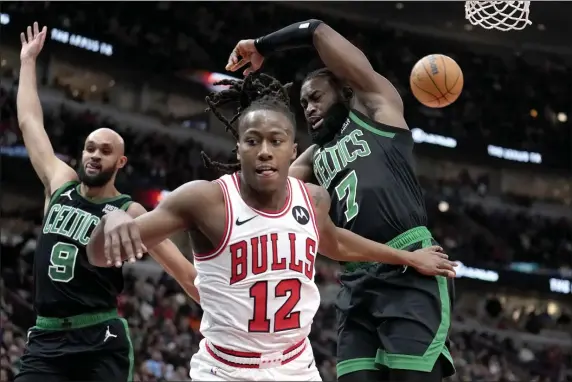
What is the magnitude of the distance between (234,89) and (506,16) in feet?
9.63

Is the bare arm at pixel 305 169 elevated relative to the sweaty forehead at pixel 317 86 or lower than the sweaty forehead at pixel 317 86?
lower

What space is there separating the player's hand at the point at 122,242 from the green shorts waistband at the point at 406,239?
163 centimetres

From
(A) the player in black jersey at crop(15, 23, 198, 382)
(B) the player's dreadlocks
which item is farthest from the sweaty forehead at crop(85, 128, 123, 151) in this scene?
(B) the player's dreadlocks

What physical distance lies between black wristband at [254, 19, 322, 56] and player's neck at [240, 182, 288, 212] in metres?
1.39

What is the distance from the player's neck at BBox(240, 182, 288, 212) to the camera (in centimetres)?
361

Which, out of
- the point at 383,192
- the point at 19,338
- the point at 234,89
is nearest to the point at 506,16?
the point at 383,192

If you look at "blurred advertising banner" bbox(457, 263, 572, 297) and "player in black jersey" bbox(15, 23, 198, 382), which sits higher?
"blurred advertising banner" bbox(457, 263, 572, 297)

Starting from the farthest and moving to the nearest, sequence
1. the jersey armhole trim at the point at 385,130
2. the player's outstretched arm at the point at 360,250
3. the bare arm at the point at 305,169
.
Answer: the bare arm at the point at 305,169 → the jersey armhole trim at the point at 385,130 → the player's outstretched arm at the point at 360,250

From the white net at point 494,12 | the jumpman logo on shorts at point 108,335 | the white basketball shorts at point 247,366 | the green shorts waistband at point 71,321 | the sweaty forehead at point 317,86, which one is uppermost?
the white net at point 494,12

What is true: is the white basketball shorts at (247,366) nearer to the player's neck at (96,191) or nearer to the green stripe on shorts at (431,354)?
the green stripe on shorts at (431,354)

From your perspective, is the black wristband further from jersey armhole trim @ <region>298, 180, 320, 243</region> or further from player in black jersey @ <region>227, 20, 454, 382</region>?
jersey armhole trim @ <region>298, 180, 320, 243</region>

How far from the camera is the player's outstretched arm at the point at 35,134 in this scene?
5.73m

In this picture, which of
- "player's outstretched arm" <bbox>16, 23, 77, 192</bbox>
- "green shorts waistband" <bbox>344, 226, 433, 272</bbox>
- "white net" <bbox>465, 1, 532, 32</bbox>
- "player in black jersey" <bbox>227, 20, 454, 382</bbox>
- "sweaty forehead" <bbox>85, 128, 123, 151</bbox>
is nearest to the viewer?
"player in black jersey" <bbox>227, 20, 454, 382</bbox>

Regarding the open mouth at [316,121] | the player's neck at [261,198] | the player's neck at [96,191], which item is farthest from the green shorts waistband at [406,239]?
the player's neck at [96,191]
